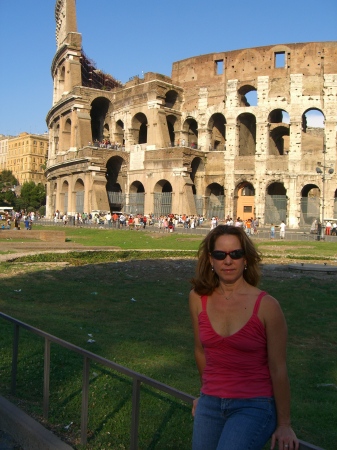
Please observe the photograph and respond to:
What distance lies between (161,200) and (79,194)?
23.2 feet

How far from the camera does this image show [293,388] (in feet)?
17.2

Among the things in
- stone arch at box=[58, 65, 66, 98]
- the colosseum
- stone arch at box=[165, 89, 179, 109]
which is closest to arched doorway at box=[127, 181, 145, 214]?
the colosseum

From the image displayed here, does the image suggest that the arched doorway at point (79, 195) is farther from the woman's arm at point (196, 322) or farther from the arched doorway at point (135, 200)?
the woman's arm at point (196, 322)

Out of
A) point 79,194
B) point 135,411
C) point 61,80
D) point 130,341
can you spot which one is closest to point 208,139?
point 79,194

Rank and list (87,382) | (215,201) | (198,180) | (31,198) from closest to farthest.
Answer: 1. (87,382)
2. (215,201)
3. (198,180)
4. (31,198)

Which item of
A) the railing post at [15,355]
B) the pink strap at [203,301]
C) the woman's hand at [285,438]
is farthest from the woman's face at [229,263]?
the railing post at [15,355]

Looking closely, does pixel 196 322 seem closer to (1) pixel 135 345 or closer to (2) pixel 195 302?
(2) pixel 195 302

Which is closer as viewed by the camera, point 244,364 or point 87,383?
point 244,364

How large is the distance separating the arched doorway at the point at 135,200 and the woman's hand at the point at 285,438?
40.2 m

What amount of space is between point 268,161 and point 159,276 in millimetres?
27223

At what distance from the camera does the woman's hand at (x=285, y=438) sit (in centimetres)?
233

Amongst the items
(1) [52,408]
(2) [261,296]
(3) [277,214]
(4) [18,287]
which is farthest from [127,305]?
(3) [277,214]

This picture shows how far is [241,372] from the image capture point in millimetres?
2537

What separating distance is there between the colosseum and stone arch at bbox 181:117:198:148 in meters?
0.10
